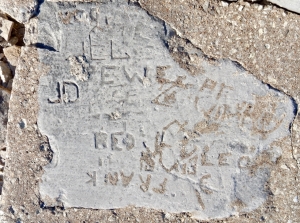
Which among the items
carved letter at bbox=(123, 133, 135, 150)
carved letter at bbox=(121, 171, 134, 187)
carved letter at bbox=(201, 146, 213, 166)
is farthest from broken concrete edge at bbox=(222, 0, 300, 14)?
carved letter at bbox=(121, 171, 134, 187)

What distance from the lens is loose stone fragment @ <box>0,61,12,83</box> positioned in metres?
1.96

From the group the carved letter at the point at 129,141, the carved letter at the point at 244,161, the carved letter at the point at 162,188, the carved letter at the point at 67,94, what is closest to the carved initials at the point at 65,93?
the carved letter at the point at 67,94

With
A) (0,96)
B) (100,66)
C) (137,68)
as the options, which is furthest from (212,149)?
(0,96)

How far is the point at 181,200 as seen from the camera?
1.71 m

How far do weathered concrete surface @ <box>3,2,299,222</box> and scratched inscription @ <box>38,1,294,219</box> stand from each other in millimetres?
37

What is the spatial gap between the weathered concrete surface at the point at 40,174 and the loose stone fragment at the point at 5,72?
30 centimetres

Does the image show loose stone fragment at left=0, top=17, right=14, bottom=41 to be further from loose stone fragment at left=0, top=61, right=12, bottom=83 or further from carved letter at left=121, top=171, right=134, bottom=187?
carved letter at left=121, top=171, right=134, bottom=187

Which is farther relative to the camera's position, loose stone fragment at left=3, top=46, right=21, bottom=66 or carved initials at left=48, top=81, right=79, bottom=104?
loose stone fragment at left=3, top=46, right=21, bottom=66

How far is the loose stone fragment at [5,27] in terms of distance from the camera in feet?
6.05

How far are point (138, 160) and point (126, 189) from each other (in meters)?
0.13

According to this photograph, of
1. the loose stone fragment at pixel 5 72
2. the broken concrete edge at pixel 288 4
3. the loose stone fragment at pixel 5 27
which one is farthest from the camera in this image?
the loose stone fragment at pixel 5 72

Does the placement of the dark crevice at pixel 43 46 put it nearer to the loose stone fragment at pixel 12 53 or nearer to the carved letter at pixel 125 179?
the loose stone fragment at pixel 12 53

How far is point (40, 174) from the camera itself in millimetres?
1721

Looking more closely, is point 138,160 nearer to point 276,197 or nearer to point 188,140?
point 188,140
